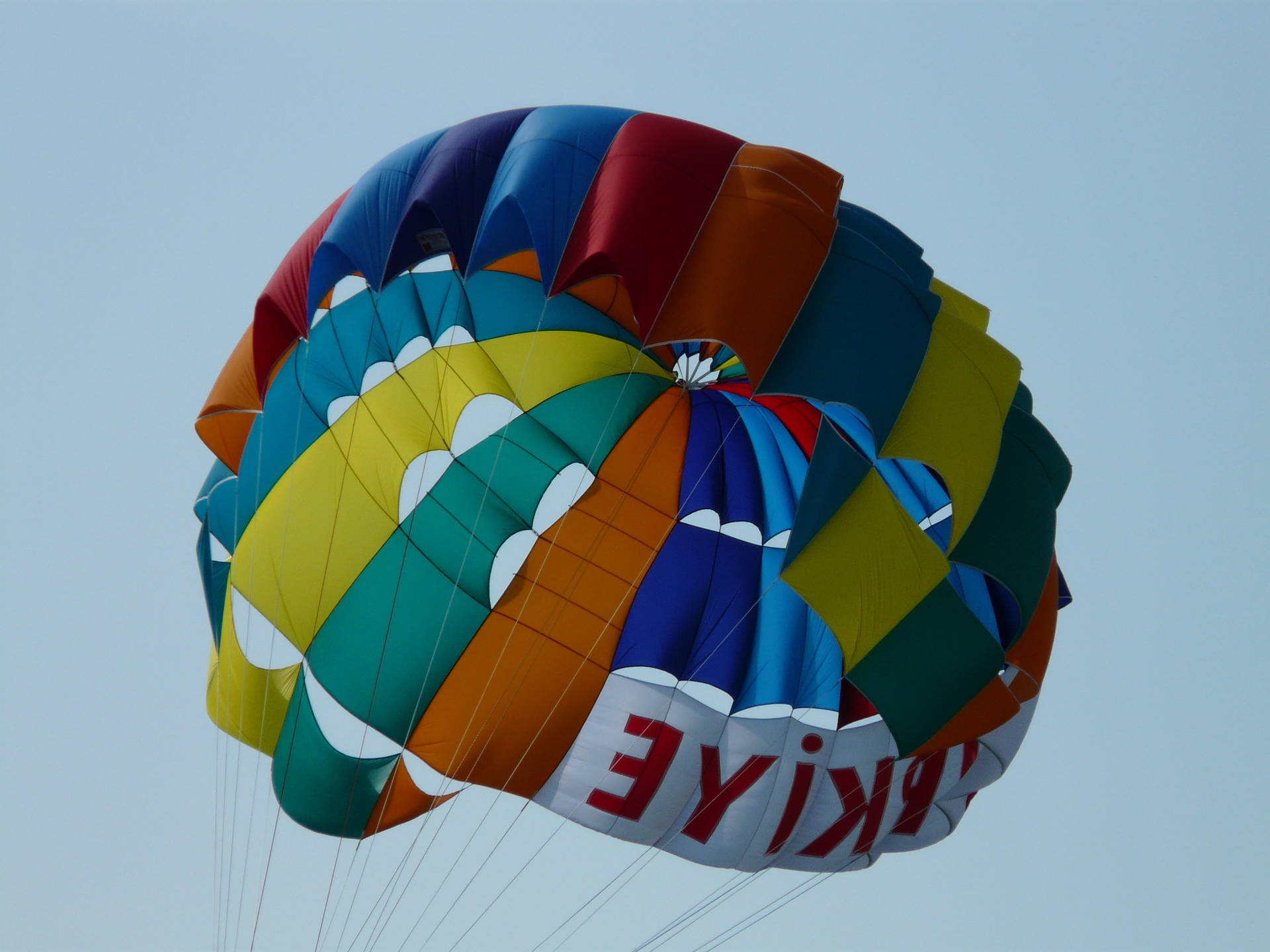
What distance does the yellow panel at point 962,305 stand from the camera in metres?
8.28

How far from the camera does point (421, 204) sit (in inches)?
283

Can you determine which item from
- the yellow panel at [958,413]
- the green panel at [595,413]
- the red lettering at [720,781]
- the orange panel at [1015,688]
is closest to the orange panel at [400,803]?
the red lettering at [720,781]

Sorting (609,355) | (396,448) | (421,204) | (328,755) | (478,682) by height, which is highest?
(421,204)

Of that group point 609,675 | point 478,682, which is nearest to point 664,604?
point 609,675

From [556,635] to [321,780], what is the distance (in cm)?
149

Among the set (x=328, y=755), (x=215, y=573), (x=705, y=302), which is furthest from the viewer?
(x=215, y=573)

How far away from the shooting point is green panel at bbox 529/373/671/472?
27.4ft

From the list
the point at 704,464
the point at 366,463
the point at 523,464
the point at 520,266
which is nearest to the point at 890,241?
the point at 704,464

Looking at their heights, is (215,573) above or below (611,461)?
below

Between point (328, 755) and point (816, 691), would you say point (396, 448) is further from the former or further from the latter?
point (816, 691)

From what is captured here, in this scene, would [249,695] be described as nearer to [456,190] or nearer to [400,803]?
[400,803]

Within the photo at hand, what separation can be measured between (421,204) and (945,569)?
3050 millimetres

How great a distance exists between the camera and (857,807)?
334 inches

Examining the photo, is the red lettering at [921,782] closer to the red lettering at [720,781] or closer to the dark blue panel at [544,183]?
the red lettering at [720,781]
